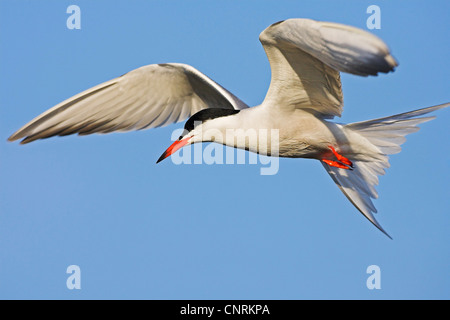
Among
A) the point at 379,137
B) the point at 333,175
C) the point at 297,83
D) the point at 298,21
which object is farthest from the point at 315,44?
the point at 333,175

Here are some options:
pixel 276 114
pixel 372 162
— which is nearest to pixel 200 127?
pixel 276 114

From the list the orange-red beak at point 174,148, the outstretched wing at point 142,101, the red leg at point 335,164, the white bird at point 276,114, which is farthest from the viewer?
the red leg at point 335,164

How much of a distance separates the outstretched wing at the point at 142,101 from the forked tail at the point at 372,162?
1208 millimetres

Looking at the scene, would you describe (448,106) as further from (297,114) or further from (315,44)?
(315,44)

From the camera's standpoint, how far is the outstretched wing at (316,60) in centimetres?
384

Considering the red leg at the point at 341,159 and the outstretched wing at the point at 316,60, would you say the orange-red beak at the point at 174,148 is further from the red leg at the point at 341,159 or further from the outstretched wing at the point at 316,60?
the red leg at the point at 341,159

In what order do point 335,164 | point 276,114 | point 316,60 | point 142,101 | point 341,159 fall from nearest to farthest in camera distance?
point 316,60 < point 276,114 < point 341,159 < point 335,164 < point 142,101

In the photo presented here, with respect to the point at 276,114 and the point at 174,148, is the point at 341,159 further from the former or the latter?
the point at 174,148

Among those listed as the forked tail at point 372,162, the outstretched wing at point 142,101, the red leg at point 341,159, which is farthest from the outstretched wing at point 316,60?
the outstretched wing at point 142,101

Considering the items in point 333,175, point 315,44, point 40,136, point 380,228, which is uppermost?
point 315,44

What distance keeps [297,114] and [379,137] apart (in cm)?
84

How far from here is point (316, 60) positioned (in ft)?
16.6

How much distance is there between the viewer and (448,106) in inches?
210

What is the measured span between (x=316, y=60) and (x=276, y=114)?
724 mm
